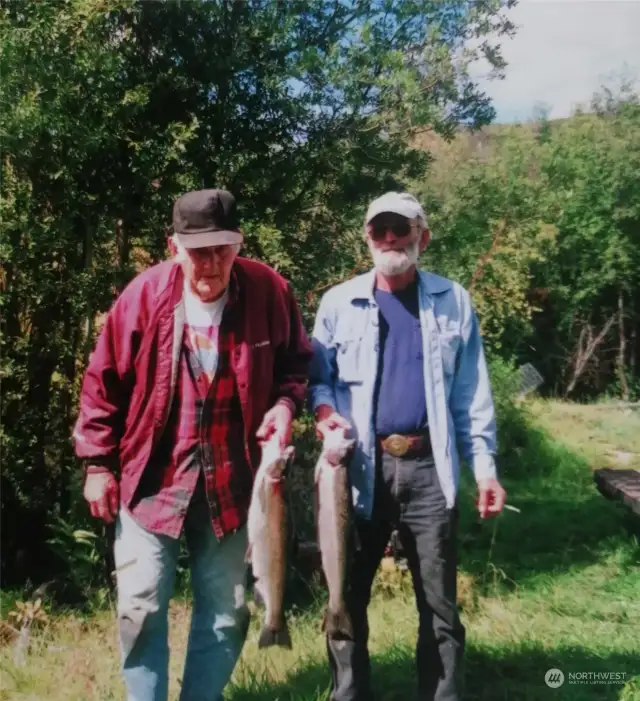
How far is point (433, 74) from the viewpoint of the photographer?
13.6 ft

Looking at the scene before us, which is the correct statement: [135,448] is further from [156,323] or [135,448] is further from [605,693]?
[605,693]

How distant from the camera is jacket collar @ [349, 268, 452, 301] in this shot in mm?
2887

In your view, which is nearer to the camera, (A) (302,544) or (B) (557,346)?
(A) (302,544)

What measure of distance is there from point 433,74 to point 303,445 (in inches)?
84.8

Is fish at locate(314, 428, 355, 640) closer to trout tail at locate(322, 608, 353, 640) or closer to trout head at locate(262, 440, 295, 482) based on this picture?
trout tail at locate(322, 608, 353, 640)

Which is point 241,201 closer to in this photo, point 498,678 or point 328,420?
point 328,420

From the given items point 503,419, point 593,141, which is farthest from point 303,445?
→ point 593,141

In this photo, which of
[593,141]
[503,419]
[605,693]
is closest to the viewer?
[605,693]

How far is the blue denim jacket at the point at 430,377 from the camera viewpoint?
279 centimetres

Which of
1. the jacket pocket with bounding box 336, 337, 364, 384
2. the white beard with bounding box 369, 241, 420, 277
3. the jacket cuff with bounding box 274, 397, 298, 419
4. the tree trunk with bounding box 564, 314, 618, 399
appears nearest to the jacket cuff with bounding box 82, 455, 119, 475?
the jacket cuff with bounding box 274, 397, 298, 419

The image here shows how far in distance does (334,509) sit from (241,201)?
2088 millimetres

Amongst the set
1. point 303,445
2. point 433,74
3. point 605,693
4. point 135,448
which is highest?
point 433,74

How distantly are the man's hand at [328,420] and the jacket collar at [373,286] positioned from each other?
43 cm

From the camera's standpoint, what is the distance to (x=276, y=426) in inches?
102
